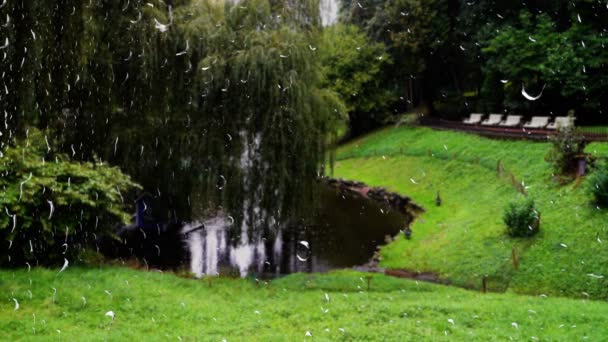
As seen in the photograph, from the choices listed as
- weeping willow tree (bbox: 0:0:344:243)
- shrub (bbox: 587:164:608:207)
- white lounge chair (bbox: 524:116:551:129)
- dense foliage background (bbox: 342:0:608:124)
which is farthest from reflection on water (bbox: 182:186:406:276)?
dense foliage background (bbox: 342:0:608:124)

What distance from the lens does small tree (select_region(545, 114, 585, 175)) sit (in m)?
16.9

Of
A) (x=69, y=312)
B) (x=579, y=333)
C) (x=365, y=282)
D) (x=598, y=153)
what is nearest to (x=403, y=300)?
(x=365, y=282)

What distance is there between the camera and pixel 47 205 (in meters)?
10.4

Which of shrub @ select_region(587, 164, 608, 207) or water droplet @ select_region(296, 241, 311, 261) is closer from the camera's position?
shrub @ select_region(587, 164, 608, 207)

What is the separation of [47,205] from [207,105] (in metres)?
5.05

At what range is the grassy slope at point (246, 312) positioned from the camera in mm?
7934

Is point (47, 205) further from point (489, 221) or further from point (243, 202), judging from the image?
point (489, 221)

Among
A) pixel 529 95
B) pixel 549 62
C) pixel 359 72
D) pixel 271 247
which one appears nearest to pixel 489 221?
pixel 271 247

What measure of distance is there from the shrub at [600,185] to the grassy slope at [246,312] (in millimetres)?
4680

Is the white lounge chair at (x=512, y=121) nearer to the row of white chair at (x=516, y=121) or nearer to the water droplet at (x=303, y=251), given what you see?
the row of white chair at (x=516, y=121)

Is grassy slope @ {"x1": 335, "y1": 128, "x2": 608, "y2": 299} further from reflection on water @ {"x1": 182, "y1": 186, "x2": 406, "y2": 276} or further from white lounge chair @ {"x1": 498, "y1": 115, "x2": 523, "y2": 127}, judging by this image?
white lounge chair @ {"x1": 498, "y1": 115, "x2": 523, "y2": 127}

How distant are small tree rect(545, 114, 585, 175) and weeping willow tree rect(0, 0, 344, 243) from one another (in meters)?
7.82

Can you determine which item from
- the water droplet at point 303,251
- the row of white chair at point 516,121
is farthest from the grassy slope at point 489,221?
the water droplet at point 303,251

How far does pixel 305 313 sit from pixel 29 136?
6.70 m
